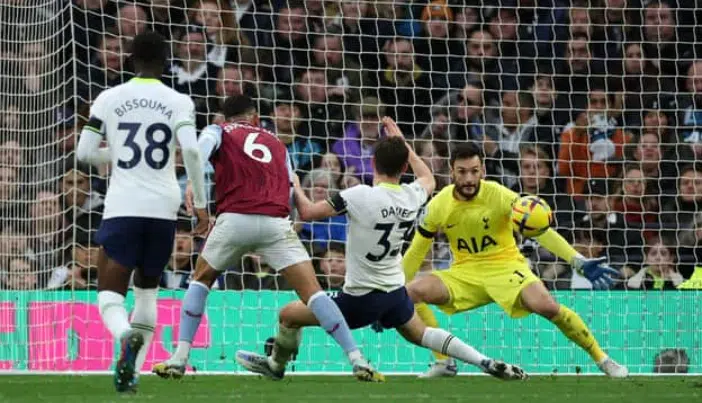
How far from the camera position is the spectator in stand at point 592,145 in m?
14.1

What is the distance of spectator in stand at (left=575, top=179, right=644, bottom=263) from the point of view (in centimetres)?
1361

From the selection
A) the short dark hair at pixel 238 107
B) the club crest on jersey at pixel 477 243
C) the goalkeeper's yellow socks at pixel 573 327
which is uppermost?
the short dark hair at pixel 238 107

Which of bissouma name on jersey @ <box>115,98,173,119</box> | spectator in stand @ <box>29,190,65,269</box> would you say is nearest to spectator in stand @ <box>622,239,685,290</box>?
spectator in stand @ <box>29,190,65,269</box>

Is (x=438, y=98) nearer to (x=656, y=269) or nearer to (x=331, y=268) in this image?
(x=331, y=268)

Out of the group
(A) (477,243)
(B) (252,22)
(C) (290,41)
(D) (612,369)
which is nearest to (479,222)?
(A) (477,243)

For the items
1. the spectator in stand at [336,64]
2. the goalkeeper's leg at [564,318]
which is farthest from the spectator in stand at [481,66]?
the goalkeeper's leg at [564,318]

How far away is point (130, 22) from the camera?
13.7 metres

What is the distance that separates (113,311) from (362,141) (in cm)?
632

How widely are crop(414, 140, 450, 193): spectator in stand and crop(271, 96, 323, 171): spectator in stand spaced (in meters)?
0.90

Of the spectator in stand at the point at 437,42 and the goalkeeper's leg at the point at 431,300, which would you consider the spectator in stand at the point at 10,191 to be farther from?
the spectator in stand at the point at 437,42

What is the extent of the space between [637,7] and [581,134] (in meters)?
1.63

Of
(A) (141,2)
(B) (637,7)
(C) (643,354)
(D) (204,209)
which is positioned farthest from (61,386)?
(B) (637,7)

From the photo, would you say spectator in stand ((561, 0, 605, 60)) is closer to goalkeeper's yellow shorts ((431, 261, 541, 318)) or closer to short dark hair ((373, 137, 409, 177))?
goalkeeper's yellow shorts ((431, 261, 541, 318))

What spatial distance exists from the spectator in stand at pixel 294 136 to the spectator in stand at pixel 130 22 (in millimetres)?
1357
